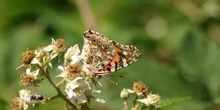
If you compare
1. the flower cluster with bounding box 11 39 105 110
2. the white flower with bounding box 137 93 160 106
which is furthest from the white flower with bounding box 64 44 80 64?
the white flower with bounding box 137 93 160 106

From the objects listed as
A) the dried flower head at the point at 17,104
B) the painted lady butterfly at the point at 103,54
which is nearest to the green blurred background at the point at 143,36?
the dried flower head at the point at 17,104

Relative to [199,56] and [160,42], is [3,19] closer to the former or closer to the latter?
[160,42]

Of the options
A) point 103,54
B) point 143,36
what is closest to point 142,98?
point 103,54

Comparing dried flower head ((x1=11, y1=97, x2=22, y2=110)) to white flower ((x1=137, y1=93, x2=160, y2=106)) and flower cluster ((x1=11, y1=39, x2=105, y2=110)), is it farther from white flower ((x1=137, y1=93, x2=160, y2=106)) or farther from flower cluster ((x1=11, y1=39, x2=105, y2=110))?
white flower ((x1=137, y1=93, x2=160, y2=106))

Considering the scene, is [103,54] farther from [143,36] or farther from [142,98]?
[143,36]

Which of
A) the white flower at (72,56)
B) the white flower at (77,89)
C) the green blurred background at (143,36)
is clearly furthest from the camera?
the green blurred background at (143,36)

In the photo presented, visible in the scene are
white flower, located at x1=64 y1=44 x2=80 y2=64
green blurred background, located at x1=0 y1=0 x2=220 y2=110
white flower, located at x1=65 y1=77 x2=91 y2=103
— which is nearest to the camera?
white flower, located at x1=65 y1=77 x2=91 y2=103

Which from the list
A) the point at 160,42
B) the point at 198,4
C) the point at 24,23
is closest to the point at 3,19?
the point at 24,23

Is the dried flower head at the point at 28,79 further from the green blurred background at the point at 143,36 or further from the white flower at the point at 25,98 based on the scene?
the green blurred background at the point at 143,36
